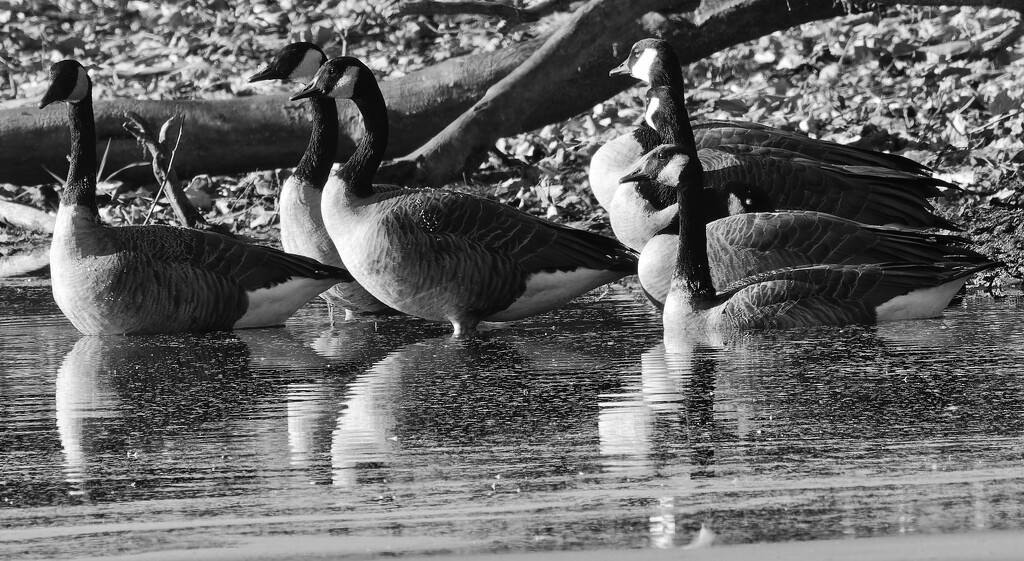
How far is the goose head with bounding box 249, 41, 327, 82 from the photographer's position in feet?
33.2

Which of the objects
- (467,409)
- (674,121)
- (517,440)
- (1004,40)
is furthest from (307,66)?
(517,440)

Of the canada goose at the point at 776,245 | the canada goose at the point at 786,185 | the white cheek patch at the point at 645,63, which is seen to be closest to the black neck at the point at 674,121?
the canada goose at the point at 786,185

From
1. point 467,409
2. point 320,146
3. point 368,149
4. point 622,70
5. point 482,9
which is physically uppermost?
point 482,9

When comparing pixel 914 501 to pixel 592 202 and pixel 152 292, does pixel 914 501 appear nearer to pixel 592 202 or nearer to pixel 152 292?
pixel 152 292

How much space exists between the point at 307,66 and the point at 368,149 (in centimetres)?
190

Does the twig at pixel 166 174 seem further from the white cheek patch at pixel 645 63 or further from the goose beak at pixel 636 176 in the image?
the goose beak at pixel 636 176

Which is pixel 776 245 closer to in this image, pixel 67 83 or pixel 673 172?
pixel 673 172

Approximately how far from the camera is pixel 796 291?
7.77 m

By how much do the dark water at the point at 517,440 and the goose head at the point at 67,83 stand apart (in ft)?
5.83

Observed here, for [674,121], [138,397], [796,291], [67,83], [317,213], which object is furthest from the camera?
[674,121]

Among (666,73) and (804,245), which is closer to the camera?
(804,245)

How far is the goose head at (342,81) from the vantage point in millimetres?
9047

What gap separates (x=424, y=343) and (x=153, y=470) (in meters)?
3.13

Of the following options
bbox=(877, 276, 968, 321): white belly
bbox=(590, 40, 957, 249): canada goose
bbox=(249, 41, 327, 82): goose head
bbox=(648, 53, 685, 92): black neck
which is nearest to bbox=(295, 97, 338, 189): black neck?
bbox=(249, 41, 327, 82): goose head
